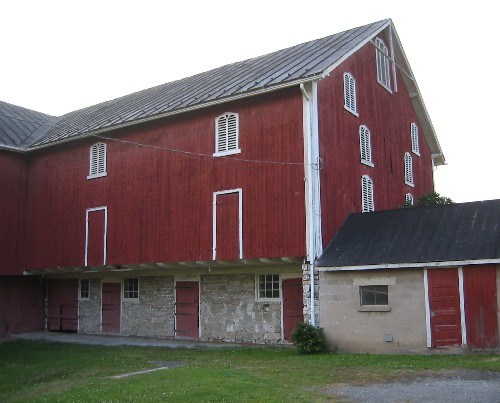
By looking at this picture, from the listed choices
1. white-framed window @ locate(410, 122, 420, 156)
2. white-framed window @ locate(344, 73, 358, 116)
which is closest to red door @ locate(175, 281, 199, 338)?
white-framed window @ locate(344, 73, 358, 116)

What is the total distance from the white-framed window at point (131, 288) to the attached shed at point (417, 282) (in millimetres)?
8644

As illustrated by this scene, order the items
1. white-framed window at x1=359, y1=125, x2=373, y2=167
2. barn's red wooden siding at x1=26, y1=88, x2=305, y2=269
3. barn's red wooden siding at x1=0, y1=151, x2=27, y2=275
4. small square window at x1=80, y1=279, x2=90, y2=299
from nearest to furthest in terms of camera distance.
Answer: barn's red wooden siding at x1=26, y1=88, x2=305, y2=269
white-framed window at x1=359, y1=125, x2=373, y2=167
barn's red wooden siding at x1=0, y1=151, x2=27, y2=275
small square window at x1=80, y1=279, x2=90, y2=299

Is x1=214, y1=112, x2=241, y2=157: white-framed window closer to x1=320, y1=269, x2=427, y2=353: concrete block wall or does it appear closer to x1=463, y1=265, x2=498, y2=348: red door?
x1=320, y1=269, x2=427, y2=353: concrete block wall

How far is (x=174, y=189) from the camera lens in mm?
20469

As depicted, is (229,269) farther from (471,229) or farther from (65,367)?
(471,229)

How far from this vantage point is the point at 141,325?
22.5 meters

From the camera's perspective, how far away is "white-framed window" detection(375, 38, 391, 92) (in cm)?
2288

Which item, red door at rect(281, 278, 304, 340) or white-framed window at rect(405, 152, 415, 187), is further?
white-framed window at rect(405, 152, 415, 187)

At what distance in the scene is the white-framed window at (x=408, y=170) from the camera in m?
25.0

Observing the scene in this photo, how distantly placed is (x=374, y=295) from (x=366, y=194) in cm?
552

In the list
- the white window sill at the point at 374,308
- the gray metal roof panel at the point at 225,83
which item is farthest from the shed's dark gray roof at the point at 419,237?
the gray metal roof panel at the point at 225,83

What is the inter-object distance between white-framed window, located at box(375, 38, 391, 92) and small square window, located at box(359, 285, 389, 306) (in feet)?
31.1

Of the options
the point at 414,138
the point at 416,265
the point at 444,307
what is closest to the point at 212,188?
the point at 416,265

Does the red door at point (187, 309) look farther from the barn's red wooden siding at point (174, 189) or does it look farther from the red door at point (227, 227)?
the red door at point (227, 227)
